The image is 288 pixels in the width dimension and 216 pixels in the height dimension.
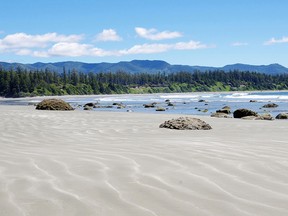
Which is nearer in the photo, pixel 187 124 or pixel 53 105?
pixel 187 124

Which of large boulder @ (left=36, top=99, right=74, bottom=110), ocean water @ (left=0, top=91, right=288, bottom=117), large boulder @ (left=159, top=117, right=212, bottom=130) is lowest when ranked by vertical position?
ocean water @ (left=0, top=91, right=288, bottom=117)

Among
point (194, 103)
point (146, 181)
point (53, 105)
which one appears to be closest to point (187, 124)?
point (146, 181)

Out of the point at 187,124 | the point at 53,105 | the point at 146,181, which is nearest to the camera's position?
the point at 146,181

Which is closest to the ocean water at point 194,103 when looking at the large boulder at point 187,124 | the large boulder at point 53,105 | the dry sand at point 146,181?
the large boulder at point 53,105

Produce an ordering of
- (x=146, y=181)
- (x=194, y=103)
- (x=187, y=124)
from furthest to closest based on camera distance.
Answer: (x=194, y=103)
(x=187, y=124)
(x=146, y=181)

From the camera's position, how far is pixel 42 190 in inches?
175

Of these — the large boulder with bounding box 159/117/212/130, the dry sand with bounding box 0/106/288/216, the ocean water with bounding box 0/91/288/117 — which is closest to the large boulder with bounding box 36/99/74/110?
the ocean water with bounding box 0/91/288/117

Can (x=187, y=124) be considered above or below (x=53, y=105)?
below

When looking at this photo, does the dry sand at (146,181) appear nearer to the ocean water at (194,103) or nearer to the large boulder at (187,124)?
the large boulder at (187,124)

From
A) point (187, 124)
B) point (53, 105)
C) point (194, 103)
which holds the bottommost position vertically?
point (194, 103)

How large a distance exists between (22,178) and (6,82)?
5570 inches

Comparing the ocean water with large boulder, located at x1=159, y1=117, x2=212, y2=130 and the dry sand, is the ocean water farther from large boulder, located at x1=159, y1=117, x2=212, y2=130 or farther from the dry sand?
the dry sand

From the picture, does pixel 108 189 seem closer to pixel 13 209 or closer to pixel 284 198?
pixel 13 209

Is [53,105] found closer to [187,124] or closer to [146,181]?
[187,124]
